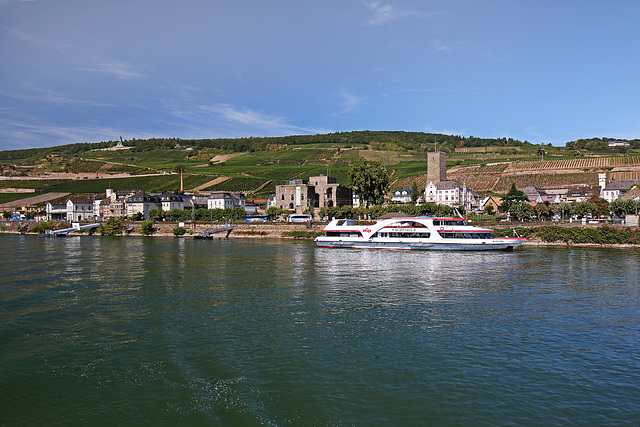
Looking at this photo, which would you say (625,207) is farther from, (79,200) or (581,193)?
(79,200)

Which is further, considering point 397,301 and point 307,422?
point 397,301

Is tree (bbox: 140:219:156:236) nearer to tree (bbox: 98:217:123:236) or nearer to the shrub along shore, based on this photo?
the shrub along shore

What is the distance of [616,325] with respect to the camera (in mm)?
20484

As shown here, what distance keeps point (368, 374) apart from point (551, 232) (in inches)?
2125

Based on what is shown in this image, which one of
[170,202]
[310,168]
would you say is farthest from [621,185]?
[170,202]

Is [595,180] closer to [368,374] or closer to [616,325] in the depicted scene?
[616,325]

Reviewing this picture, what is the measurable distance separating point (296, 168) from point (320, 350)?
136 meters

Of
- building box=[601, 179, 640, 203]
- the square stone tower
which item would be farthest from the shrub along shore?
the square stone tower

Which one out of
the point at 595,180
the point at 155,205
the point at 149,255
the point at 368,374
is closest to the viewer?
the point at 368,374

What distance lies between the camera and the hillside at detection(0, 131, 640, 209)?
416ft

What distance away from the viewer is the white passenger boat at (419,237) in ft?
169

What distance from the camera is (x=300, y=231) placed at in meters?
77.1

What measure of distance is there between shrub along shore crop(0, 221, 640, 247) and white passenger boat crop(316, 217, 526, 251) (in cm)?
870

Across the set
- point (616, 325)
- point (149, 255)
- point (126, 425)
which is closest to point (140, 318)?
point (126, 425)
